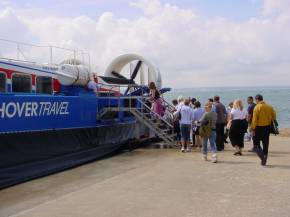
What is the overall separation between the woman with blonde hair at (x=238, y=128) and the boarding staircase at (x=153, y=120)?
7.02 ft

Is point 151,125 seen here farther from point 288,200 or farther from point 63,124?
point 288,200

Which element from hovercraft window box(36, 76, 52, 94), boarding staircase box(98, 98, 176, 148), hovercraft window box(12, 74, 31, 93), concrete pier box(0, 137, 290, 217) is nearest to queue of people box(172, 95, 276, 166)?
boarding staircase box(98, 98, 176, 148)

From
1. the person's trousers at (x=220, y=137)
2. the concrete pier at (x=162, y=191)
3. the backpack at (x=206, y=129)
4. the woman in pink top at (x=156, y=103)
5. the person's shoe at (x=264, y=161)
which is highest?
the woman in pink top at (x=156, y=103)

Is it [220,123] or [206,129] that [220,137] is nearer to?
[220,123]

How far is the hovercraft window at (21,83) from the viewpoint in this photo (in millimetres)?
10484

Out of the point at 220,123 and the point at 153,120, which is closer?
the point at 220,123

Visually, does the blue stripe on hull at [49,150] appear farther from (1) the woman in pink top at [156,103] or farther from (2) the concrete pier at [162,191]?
(1) the woman in pink top at [156,103]

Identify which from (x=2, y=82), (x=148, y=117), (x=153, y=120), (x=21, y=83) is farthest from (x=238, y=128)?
(x=2, y=82)

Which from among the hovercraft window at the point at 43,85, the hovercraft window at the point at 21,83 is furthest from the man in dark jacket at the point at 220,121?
the hovercraft window at the point at 21,83

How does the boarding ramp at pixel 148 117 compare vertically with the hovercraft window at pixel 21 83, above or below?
below

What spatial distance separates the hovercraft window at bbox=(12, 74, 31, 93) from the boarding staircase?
259 cm

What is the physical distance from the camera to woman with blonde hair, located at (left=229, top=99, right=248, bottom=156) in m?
11.3

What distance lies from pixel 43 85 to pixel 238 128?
4.94 m

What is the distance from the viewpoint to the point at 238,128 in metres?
11.4
